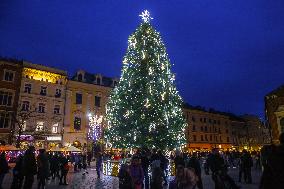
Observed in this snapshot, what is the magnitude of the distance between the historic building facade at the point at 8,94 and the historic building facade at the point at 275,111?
3496cm

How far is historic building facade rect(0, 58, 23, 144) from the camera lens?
41594mm

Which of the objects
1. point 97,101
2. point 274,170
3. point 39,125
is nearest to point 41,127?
point 39,125

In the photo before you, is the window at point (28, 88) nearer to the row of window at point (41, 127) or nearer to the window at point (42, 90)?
the window at point (42, 90)

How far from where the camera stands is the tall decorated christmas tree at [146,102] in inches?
965

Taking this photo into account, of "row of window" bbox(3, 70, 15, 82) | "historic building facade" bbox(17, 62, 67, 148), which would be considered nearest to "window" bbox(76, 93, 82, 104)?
"historic building facade" bbox(17, 62, 67, 148)

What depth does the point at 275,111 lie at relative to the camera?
3588 cm

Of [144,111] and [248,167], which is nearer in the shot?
[248,167]

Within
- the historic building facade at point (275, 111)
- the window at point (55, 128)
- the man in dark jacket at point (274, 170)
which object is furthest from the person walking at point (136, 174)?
the window at point (55, 128)

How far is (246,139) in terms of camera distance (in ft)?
293

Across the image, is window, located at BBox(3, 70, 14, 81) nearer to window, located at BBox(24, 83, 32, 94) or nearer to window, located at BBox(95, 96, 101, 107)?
window, located at BBox(24, 83, 32, 94)

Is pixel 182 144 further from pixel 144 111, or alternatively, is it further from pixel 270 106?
pixel 270 106

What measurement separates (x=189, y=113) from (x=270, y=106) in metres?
35.8

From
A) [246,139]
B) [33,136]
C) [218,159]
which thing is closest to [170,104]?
[218,159]

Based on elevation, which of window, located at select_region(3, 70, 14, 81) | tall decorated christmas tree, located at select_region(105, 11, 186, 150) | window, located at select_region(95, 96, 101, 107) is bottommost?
tall decorated christmas tree, located at select_region(105, 11, 186, 150)
